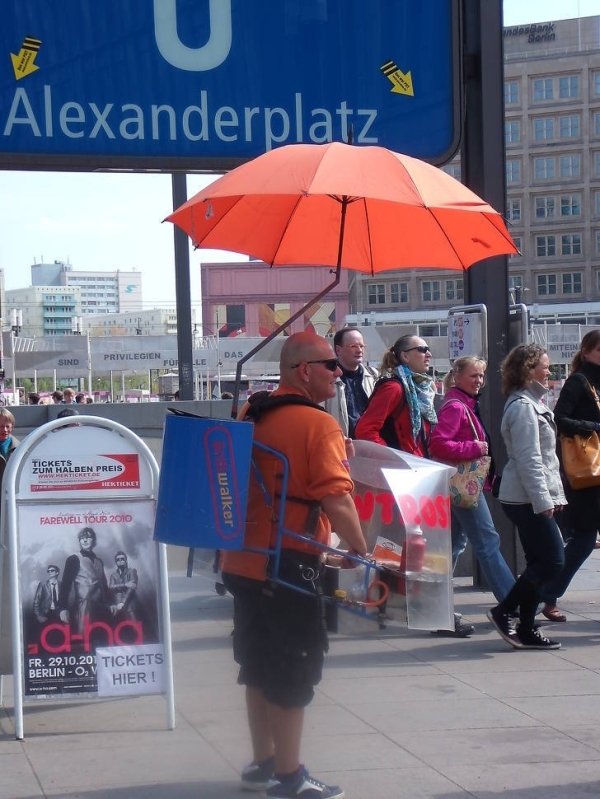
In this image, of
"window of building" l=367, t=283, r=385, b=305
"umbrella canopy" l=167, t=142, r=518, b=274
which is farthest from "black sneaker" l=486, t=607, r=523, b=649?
"window of building" l=367, t=283, r=385, b=305

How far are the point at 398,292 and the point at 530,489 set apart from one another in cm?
11019

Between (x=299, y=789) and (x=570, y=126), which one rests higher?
(x=570, y=126)

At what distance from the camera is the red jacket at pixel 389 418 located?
704 centimetres

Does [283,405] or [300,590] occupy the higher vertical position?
[283,405]

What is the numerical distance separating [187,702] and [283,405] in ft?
7.24

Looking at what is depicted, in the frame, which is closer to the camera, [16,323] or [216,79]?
[216,79]

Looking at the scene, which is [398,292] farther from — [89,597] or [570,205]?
[89,597]

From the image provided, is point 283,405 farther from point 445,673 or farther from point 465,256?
point 445,673

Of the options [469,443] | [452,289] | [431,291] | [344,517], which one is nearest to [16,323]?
[431,291]

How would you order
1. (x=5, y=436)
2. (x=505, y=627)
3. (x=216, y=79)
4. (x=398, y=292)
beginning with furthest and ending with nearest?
(x=398, y=292) → (x=5, y=436) → (x=216, y=79) → (x=505, y=627)

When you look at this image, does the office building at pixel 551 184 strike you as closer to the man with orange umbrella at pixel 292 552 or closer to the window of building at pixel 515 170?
the window of building at pixel 515 170

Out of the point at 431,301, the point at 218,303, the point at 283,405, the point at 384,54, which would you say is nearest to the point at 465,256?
the point at 283,405

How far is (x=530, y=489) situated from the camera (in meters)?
6.78

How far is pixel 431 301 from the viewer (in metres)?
114
